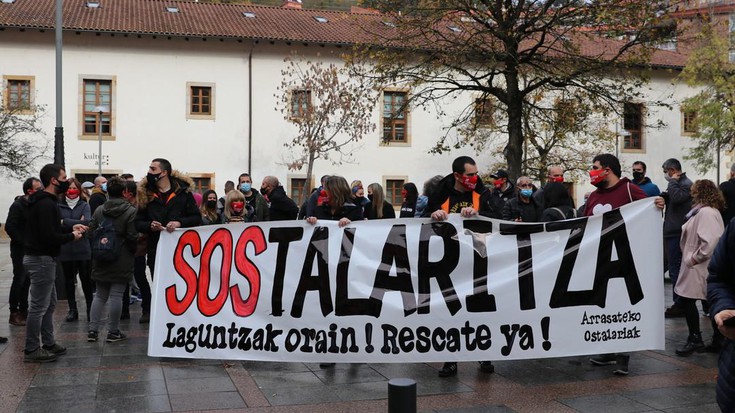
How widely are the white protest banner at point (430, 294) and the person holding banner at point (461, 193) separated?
0.98ft

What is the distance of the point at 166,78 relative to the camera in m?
33.7

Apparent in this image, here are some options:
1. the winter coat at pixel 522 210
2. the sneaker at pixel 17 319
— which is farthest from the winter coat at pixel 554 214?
the sneaker at pixel 17 319

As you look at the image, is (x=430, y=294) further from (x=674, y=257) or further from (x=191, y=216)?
(x=674, y=257)

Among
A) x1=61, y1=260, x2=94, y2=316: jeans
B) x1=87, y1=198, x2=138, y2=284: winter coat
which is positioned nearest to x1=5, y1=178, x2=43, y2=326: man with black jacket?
x1=61, y1=260, x2=94, y2=316: jeans

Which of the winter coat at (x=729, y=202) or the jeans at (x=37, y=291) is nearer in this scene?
the jeans at (x=37, y=291)

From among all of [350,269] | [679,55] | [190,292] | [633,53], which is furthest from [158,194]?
[679,55]

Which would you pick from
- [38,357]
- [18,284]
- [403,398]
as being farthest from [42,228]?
[403,398]

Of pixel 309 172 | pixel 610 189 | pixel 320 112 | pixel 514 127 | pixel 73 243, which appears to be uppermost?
pixel 320 112

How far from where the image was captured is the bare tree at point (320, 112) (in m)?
33.3

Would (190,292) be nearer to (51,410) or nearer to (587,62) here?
(51,410)

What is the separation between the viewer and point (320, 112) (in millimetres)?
33375

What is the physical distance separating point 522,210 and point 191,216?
413 cm

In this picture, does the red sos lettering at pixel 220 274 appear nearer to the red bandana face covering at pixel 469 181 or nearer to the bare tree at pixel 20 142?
the red bandana face covering at pixel 469 181

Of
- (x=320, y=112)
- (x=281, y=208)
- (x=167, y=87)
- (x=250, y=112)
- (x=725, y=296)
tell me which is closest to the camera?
(x=725, y=296)
